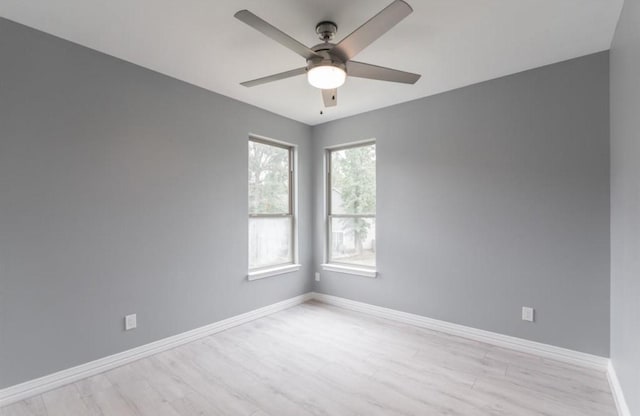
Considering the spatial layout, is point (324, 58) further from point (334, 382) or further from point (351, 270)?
point (351, 270)

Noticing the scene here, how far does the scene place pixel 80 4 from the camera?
1.93 metres

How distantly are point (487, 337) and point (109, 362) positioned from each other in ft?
11.3

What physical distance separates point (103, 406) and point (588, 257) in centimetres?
385

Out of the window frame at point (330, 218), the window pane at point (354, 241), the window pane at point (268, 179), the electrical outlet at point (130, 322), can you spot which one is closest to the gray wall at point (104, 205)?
the electrical outlet at point (130, 322)

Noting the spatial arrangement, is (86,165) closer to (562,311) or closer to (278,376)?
(278,376)

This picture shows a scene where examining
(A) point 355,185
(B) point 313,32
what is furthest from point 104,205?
(A) point 355,185

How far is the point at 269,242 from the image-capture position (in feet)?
13.3

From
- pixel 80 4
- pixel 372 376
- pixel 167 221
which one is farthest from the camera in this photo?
pixel 167 221

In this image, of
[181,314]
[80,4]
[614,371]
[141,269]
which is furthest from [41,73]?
[614,371]

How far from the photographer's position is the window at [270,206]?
151 inches

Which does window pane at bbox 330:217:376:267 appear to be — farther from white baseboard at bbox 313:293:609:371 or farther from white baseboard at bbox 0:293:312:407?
white baseboard at bbox 0:293:312:407

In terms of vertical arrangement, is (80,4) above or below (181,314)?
above

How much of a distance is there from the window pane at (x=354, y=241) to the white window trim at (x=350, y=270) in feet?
0.29

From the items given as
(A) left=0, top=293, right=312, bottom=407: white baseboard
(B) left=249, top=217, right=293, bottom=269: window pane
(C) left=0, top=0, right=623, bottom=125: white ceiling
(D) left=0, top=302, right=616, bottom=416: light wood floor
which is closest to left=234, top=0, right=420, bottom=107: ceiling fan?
(C) left=0, top=0, right=623, bottom=125: white ceiling
